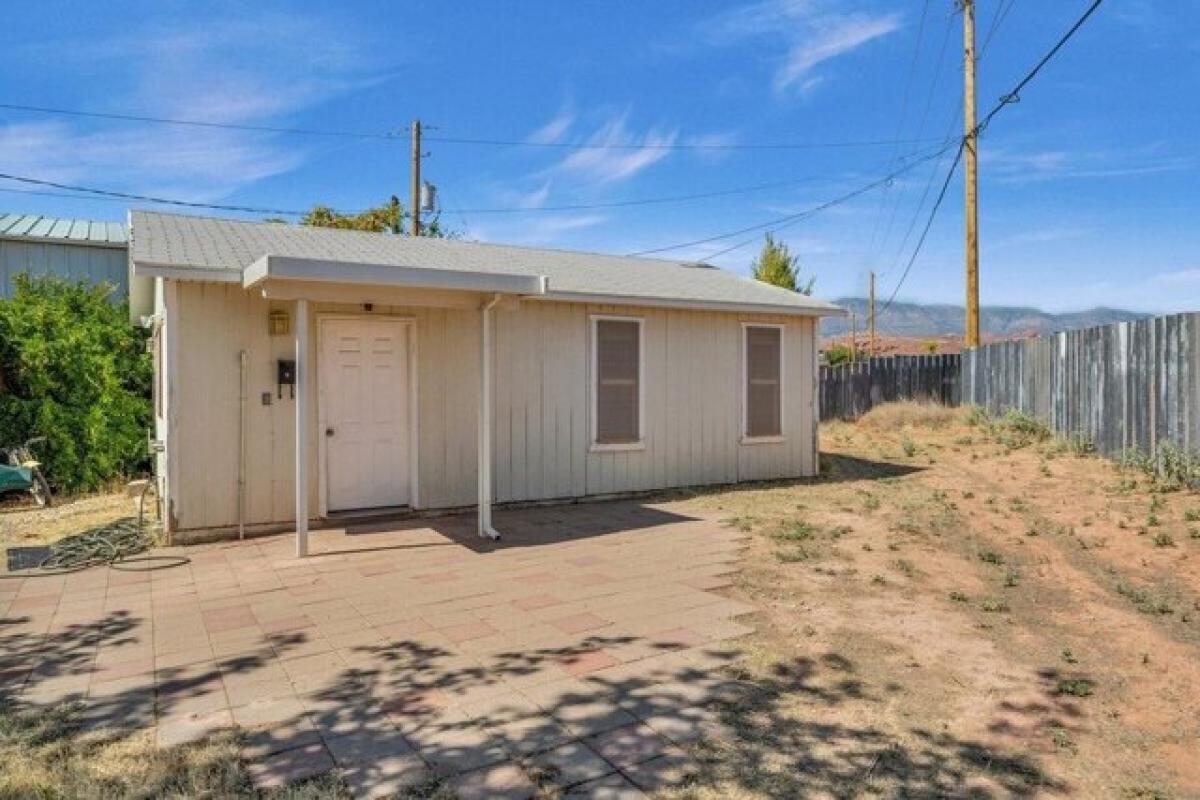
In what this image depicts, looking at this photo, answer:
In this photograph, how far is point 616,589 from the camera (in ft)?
Result: 17.0

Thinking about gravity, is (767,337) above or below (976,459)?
above

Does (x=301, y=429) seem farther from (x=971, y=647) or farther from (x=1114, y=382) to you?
(x=1114, y=382)

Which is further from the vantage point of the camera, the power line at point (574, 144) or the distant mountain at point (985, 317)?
the distant mountain at point (985, 317)

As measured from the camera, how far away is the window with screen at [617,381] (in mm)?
8961

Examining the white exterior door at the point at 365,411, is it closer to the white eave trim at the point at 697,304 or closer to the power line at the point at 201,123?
the white eave trim at the point at 697,304

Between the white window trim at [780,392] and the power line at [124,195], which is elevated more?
the power line at [124,195]

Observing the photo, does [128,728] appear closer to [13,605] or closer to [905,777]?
→ [13,605]

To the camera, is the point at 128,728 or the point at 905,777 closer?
the point at 905,777

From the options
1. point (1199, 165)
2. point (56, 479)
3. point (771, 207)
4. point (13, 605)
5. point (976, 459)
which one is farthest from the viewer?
point (771, 207)

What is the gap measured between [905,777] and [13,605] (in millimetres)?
5571

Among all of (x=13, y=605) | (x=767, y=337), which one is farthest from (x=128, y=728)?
(x=767, y=337)

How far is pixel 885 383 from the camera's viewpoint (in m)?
18.1

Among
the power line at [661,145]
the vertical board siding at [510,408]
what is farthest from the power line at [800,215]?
the vertical board siding at [510,408]

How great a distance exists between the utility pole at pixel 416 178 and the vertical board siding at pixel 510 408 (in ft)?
A: 37.4
